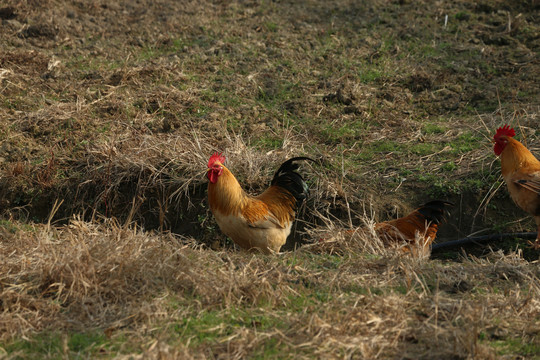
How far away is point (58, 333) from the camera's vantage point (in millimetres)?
3508

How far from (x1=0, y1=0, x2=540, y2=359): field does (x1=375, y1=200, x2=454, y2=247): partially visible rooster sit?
34 centimetres

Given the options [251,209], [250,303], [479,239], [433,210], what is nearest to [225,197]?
[251,209]

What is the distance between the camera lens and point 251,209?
5656 millimetres

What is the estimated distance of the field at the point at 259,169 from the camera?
141 inches

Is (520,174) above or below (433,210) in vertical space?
above

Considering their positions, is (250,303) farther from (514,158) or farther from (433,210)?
(514,158)

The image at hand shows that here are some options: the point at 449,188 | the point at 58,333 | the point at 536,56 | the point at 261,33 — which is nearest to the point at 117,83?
the point at 261,33

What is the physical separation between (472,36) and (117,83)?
592cm

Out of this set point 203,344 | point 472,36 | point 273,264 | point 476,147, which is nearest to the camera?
point 203,344

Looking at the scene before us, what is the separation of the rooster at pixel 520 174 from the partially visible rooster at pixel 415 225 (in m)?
0.65

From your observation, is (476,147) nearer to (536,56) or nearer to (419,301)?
(536,56)

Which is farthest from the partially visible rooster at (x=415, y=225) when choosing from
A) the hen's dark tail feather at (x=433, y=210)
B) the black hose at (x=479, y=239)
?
the black hose at (x=479, y=239)

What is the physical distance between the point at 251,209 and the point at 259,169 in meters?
1.23

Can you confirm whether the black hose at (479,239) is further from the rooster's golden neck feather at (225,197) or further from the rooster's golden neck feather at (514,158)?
A: the rooster's golden neck feather at (225,197)
